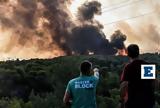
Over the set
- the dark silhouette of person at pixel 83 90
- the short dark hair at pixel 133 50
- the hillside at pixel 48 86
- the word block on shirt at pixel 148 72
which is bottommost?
the hillside at pixel 48 86

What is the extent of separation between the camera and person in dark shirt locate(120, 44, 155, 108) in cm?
868

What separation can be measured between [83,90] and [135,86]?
1375mm

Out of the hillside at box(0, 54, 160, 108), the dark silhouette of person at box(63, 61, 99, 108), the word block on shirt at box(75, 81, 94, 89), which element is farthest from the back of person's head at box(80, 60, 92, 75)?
the hillside at box(0, 54, 160, 108)

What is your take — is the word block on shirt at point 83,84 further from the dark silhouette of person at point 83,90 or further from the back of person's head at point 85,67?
the back of person's head at point 85,67

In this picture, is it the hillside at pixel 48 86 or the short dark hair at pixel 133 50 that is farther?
the hillside at pixel 48 86

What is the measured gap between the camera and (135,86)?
880 cm

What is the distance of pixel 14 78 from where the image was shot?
402 feet

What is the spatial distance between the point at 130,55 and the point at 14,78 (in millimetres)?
114836

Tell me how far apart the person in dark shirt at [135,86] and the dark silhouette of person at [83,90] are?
119cm

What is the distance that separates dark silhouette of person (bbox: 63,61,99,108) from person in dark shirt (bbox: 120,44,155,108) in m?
1.19

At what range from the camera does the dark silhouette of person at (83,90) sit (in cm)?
979

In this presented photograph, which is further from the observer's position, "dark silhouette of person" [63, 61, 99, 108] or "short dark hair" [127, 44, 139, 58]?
"dark silhouette of person" [63, 61, 99, 108]

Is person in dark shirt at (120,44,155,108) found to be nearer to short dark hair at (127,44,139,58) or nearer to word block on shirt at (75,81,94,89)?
short dark hair at (127,44,139,58)

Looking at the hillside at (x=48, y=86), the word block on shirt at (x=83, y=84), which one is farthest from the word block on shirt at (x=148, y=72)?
the hillside at (x=48, y=86)
